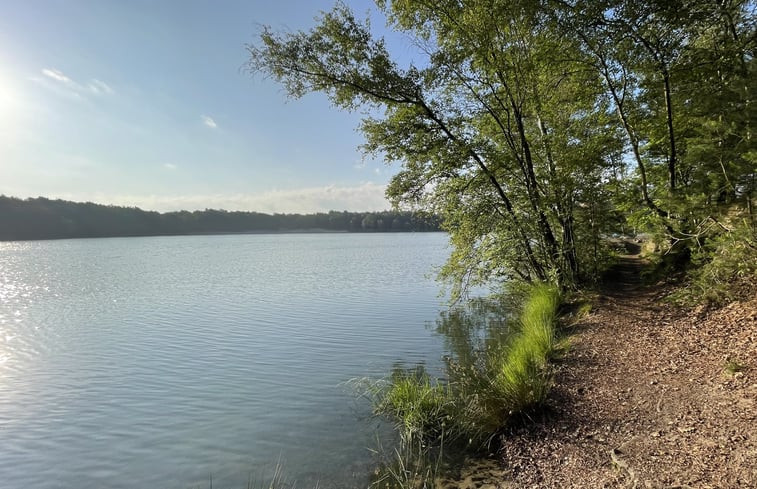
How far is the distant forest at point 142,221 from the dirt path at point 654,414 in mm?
54821

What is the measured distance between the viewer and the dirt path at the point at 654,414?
13.1ft

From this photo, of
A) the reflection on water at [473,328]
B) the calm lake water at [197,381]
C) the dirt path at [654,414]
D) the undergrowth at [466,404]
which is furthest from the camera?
the reflection on water at [473,328]

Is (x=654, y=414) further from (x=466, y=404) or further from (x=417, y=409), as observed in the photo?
(x=417, y=409)

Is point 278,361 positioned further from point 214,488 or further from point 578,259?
point 578,259

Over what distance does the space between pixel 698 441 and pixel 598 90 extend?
32.4 feet

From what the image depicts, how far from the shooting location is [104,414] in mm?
7949

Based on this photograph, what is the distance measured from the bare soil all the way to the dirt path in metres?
0.01

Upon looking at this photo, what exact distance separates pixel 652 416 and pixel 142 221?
5327 inches

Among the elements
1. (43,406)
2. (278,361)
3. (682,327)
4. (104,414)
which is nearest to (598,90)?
(682,327)

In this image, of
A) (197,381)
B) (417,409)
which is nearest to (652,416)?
(417,409)

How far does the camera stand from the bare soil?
3996 mm

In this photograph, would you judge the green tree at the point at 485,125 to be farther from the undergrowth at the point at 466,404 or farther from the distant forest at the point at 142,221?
the distant forest at the point at 142,221

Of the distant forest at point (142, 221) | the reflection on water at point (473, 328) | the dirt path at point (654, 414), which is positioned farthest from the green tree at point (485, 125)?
the distant forest at point (142, 221)

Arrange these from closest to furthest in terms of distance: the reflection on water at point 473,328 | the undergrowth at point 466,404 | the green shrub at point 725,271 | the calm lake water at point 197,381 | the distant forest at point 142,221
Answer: the undergrowth at point 466,404 → the calm lake water at point 197,381 → the green shrub at point 725,271 → the reflection on water at point 473,328 → the distant forest at point 142,221
